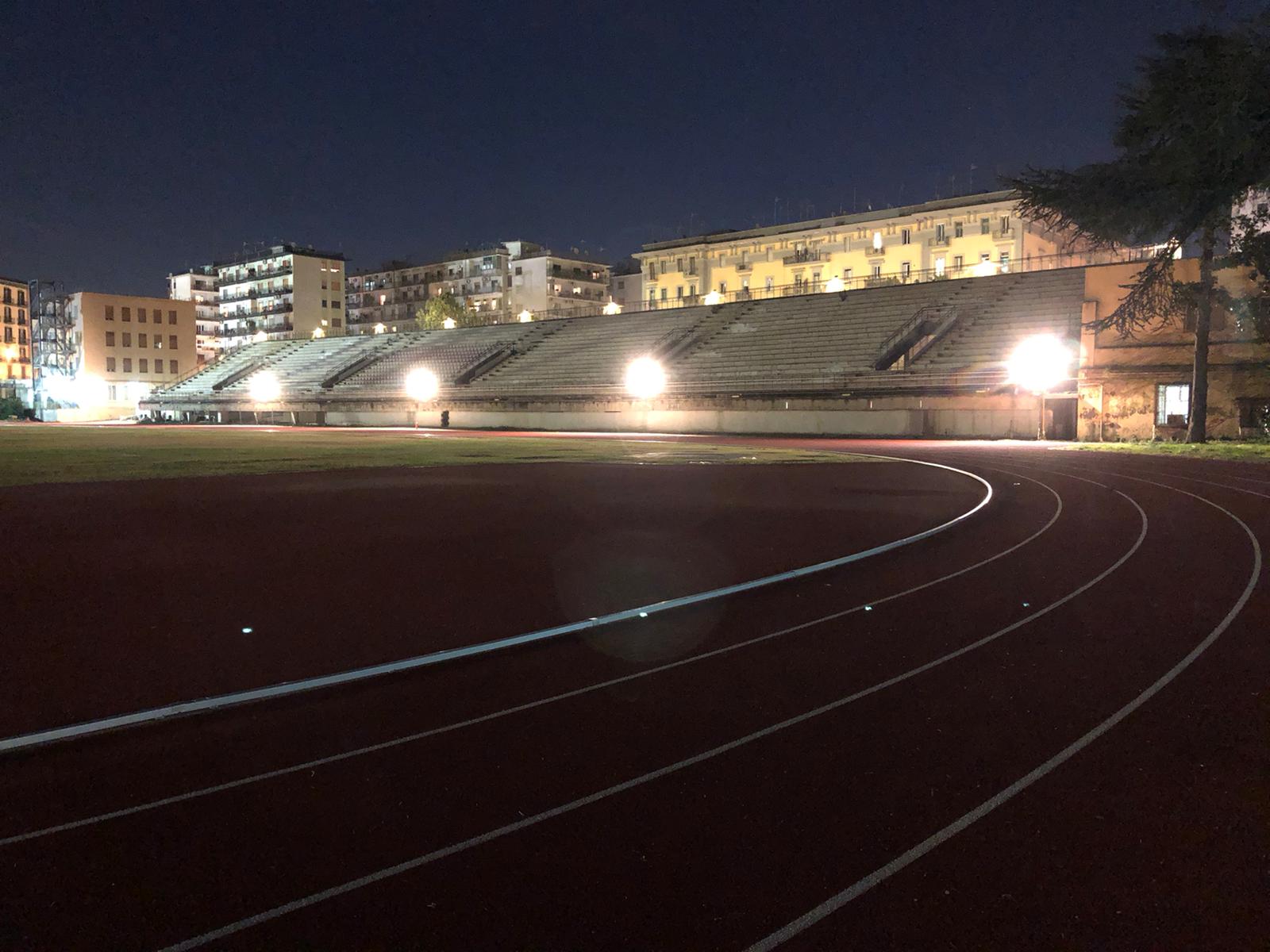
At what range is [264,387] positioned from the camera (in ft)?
233

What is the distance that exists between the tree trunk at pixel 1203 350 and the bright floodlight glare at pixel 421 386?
42.7 m

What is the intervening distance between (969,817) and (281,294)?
5079 inches

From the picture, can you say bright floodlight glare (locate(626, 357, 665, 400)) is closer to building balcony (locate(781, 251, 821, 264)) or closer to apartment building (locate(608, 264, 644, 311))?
building balcony (locate(781, 251, 821, 264))

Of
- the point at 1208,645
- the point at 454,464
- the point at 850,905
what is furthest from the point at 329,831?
the point at 454,464

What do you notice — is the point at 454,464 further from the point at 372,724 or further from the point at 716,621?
the point at 372,724

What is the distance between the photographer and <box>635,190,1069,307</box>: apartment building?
63.6 m

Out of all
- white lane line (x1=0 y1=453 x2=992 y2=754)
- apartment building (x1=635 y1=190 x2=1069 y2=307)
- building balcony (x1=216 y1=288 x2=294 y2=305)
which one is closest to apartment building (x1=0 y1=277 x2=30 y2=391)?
building balcony (x1=216 y1=288 x2=294 y2=305)

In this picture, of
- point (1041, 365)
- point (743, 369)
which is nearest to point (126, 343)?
point (743, 369)

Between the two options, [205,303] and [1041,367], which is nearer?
[1041,367]

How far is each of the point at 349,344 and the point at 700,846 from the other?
7735 cm

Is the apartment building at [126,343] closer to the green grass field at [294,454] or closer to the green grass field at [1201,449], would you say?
the green grass field at [294,454]

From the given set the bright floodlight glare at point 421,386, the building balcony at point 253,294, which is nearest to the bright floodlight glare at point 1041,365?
the bright floodlight glare at point 421,386

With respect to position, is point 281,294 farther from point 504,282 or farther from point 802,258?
point 802,258

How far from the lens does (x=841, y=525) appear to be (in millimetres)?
13680
